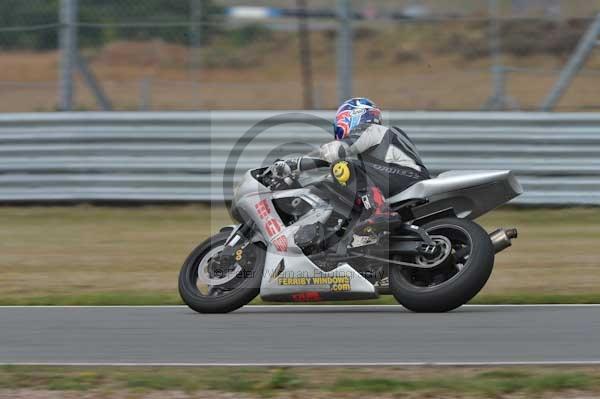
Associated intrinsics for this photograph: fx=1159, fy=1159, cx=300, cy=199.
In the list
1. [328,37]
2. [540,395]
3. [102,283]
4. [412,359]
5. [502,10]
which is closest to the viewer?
[540,395]

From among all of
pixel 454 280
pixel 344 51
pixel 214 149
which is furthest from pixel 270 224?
pixel 214 149

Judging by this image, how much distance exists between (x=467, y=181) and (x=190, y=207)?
6.90 m

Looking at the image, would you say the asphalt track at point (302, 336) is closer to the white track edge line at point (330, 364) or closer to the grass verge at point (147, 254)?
the white track edge line at point (330, 364)

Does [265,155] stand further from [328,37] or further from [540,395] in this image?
Answer: [540,395]

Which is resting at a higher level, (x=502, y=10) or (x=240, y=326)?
(x=502, y=10)

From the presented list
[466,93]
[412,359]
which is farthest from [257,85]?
[412,359]

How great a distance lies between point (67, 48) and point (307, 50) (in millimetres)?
2925

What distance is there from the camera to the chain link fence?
14.0 m

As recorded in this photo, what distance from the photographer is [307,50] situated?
14.3 m

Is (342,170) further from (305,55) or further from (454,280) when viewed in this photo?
(305,55)

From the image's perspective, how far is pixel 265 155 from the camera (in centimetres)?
1403

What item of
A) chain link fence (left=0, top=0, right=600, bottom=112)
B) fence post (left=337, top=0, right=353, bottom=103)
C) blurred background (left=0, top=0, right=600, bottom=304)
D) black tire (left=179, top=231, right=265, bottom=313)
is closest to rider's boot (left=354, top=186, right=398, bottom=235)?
black tire (left=179, top=231, right=265, bottom=313)

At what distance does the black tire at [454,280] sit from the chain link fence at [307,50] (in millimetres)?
6046

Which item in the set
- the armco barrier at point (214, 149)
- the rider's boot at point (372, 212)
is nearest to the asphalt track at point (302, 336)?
the rider's boot at point (372, 212)
